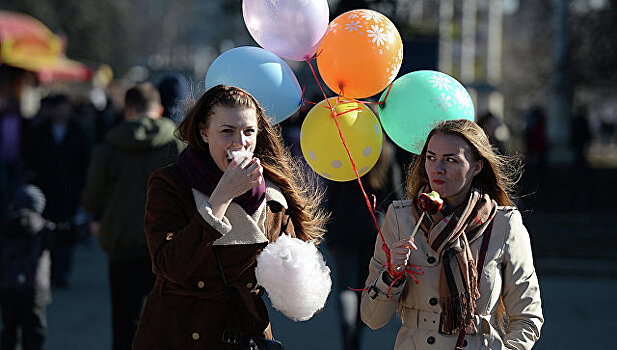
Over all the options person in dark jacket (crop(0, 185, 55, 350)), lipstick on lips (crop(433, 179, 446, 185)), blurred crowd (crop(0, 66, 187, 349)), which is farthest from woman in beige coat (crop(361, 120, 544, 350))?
person in dark jacket (crop(0, 185, 55, 350))

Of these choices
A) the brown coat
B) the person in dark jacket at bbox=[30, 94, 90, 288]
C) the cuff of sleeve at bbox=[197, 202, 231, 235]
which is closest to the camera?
the cuff of sleeve at bbox=[197, 202, 231, 235]

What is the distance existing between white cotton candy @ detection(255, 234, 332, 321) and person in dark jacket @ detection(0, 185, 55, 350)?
2.89 metres

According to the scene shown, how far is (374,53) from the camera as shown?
11.9ft

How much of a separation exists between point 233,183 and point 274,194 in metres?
0.32

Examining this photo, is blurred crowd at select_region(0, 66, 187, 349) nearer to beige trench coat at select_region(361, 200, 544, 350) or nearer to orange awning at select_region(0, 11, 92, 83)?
beige trench coat at select_region(361, 200, 544, 350)

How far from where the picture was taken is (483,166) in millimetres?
3322

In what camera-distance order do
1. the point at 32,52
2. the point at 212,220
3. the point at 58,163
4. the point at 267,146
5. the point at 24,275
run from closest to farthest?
the point at 212,220
the point at 267,146
the point at 24,275
the point at 58,163
the point at 32,52

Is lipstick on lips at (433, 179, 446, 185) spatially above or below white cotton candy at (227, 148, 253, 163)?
below

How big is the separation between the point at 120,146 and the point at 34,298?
108 centimetres

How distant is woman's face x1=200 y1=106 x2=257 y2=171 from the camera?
303 centimetres

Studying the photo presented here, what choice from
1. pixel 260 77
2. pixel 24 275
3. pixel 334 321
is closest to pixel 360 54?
pixel 260 77

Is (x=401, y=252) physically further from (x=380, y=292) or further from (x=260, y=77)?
(x=260, y=77)

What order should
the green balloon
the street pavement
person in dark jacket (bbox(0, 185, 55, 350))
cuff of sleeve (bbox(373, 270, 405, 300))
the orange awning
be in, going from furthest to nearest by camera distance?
1. the orange awning
2. the street pavement
3. person in dark jacket (bbox(0, 185, 55, 350))
4. the green balloon
5. cuff of sleeve (bbox(373, 270, 405, 300))

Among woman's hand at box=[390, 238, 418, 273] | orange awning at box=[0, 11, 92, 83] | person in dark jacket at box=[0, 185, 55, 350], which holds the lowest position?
person in dark jacket at box=[0, 185, 55, 350]
